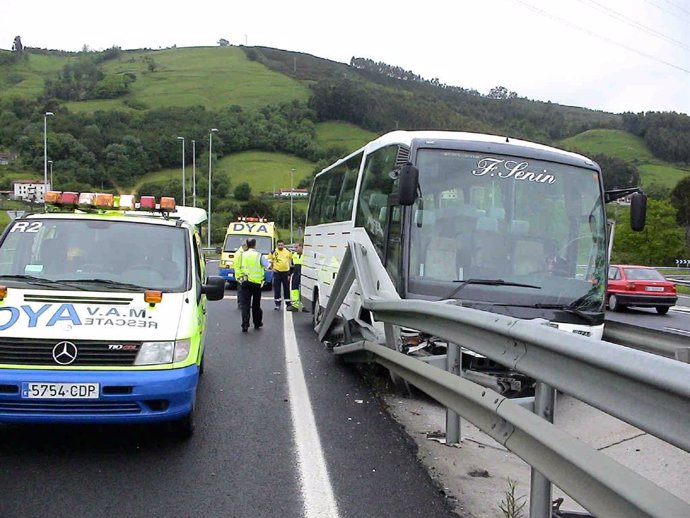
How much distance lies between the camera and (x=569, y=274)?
6953mm

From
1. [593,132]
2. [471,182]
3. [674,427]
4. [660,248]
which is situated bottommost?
[660,248]

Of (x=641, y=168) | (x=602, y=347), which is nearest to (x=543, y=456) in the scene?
(x=602, y=347)

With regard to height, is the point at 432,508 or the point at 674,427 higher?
the point at 674,427

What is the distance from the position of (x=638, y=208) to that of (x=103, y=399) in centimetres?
584

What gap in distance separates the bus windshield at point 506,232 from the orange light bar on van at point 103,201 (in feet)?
10.3

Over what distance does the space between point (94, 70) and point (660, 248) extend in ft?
374

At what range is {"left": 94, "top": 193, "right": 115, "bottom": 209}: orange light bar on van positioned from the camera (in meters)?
7.05

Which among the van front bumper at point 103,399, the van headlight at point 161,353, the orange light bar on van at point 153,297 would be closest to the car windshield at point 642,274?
the orange light bar on van at point 153,297

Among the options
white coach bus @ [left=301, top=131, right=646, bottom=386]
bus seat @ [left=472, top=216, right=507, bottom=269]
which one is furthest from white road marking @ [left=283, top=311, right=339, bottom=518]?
bus seat @ [left=472, top=216, right=507, bottom=269]

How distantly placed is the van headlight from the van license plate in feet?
1.17

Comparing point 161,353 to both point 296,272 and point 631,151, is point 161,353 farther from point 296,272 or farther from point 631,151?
point 631,151

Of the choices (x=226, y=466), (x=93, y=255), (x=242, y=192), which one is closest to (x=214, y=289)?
(x=93, y=255)

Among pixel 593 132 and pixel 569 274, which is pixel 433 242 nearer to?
pixel 569 274

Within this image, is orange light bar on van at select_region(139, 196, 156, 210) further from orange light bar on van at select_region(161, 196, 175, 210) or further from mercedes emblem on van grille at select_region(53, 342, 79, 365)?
mercedes emblem on van grille at select_region(53, 342, 79, 365)
